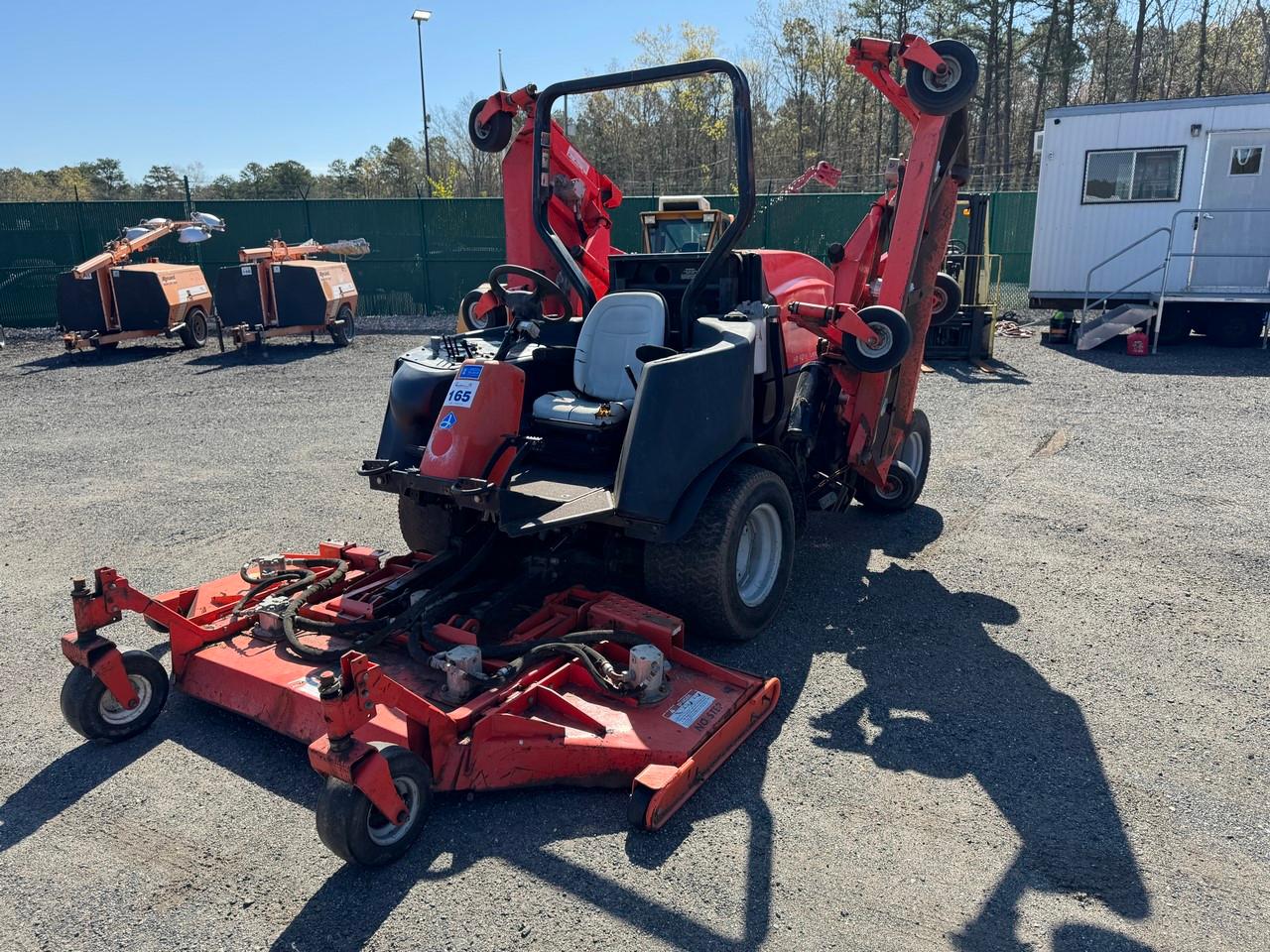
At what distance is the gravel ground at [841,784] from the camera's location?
9.04 feet

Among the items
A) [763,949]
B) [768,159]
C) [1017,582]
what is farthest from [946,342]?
[768,159]

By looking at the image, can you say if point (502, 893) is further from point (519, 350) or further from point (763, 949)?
point (519, 350)

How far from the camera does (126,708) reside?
3701 mm

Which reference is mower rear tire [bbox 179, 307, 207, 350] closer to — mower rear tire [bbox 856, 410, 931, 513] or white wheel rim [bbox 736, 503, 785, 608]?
mower rear tire [bbox 856, 410, 931, 513]

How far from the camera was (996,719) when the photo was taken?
386 centimetres

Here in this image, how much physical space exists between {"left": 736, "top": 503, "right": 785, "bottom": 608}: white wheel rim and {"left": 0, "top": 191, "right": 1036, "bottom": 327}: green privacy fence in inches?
587

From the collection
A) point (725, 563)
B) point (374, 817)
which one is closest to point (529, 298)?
point (725, 563)

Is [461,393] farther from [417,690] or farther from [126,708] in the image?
[126,708]

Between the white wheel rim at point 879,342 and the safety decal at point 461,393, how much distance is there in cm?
221

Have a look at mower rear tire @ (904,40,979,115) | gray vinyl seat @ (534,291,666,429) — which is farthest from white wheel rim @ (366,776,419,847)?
mower rear tire @ (904,40,979,115)

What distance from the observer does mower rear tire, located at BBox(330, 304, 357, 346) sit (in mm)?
15312

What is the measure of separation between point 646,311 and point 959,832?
2.66 m

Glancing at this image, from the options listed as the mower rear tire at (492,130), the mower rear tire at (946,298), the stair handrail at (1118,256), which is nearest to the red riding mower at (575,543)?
the mower rear tire at (946,298)

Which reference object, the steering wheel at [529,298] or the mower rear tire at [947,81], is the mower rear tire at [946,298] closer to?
the mower rear tire at [947,81]
